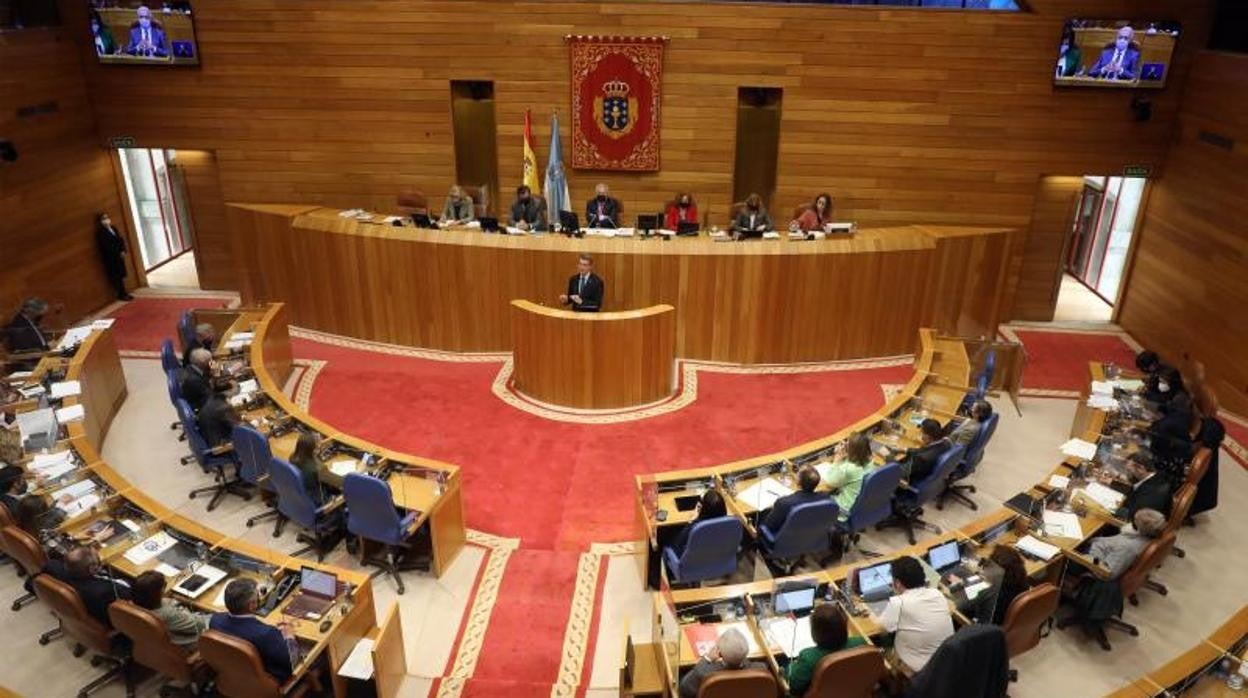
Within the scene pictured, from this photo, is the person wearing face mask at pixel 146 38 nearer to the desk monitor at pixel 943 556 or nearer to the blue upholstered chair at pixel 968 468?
the blue upholstered chair at pixel 968 468

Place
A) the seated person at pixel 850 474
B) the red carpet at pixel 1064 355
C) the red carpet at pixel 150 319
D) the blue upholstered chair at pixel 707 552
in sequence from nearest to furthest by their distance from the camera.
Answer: the blue upholstered chair at pixel 707 552, the seated person at pixel 850 474, the red carpet at pixel 1064 355, the red carpet at pixel 150 319

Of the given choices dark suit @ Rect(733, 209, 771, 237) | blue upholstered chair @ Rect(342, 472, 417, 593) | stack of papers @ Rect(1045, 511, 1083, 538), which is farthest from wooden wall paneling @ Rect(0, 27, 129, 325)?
stack of papers @ Rect(1045, 511, 1083, 538)

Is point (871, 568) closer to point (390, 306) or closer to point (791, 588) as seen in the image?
point (791, 588)

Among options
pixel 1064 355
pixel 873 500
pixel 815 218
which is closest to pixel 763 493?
pixel 873 500

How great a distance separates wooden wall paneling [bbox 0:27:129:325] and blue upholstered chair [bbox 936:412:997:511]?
11.3m

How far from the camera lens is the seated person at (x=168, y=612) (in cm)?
525

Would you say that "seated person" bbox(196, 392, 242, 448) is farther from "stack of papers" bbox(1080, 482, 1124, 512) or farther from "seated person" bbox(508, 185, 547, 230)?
"stack of papers" bbox(1080, 482, 1124, 512)

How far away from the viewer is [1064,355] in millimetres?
11766

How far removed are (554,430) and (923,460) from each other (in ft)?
12.7

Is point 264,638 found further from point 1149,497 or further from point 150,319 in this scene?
point 150,319

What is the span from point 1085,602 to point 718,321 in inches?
214

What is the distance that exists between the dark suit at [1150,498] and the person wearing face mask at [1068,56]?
6.63m

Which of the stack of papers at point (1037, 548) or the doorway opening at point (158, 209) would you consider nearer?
the stack of papers at point (1037, 548)

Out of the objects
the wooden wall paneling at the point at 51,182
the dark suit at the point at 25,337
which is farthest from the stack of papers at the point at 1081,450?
the wooden wall paneling at the point at 51,182
